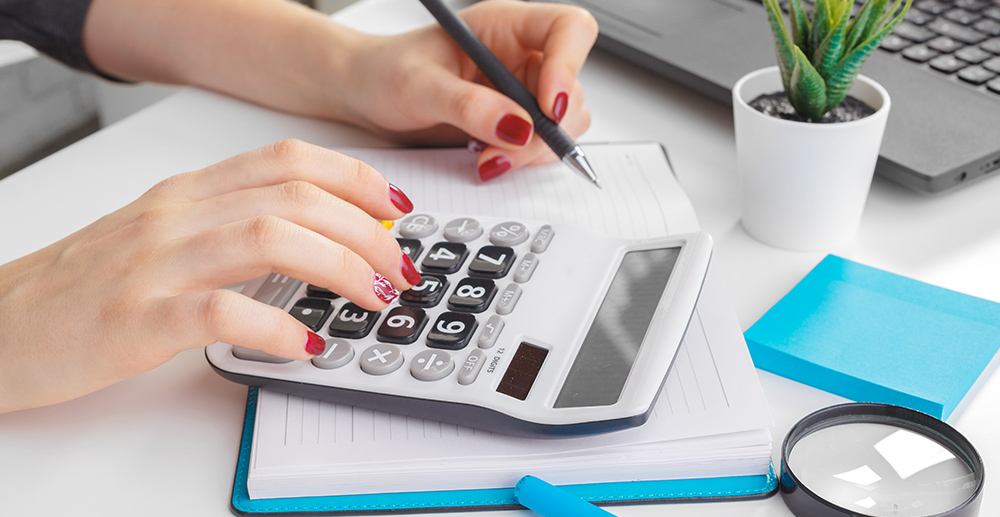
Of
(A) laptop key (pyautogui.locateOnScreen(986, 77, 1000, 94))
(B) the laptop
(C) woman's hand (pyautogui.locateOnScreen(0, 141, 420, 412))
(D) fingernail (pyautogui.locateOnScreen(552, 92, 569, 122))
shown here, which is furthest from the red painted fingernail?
(A) laptop key (pyautogui.locateOnScreen(986, 77, 1000, 94))

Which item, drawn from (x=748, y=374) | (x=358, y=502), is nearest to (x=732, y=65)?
(x=748, y=374)

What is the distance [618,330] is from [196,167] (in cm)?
38

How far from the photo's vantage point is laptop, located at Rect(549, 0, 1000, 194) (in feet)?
1.84

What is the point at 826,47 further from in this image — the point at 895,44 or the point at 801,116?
the point at 895,44

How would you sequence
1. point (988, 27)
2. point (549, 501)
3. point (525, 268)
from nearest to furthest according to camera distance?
1. point (549, 501)
2. point (525, 268)
3. point (988, 27)

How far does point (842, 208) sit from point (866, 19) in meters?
0.12


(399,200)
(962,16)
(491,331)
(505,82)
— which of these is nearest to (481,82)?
(505,82)

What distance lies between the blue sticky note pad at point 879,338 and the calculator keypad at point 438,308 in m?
0.14

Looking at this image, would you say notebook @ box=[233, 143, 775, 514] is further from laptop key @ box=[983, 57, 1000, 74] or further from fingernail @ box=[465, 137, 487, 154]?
laptop key @ box=[983, 57, 1000, 74]

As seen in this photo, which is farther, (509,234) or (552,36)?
(552,36)

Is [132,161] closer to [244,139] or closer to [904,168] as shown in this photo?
[244,139]

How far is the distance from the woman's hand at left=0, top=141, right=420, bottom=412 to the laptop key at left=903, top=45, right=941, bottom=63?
0.47 metres

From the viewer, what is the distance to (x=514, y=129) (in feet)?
1.90

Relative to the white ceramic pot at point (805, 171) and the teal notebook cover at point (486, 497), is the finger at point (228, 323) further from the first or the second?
the white ceramic pot at point (805, 171)
